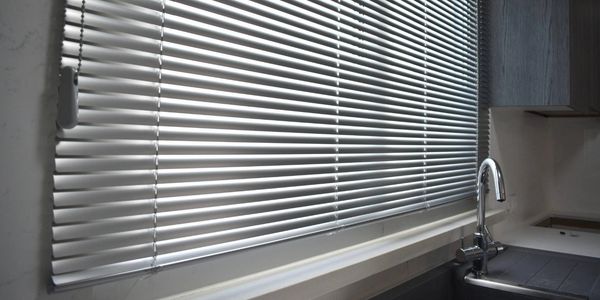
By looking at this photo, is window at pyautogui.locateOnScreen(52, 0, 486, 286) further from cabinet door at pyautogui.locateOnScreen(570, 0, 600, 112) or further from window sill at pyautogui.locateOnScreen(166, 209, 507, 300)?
cabinet door at pyautogui.locateOnScreen(570, 0, 600, 112)

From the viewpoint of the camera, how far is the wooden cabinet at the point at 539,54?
1942 mm

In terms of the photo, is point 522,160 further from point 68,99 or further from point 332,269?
point 68,99

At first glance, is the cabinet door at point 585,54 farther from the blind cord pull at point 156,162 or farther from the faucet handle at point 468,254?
the blind cord pull at point 156,162

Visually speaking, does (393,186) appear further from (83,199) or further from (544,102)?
(544,102)

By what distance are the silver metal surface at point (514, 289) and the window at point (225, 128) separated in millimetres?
447

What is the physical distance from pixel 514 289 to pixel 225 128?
4.10 ft

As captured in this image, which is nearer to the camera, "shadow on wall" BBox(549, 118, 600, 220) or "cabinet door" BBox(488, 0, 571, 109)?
"cabinet door" BBox(488, 0, 571, 109)

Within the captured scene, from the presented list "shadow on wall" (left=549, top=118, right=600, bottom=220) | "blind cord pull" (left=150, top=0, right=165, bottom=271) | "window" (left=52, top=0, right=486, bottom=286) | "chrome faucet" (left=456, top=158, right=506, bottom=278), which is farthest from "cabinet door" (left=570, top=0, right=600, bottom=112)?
"blind cord pull" (left=150, top=0, right=165, bottom=271)

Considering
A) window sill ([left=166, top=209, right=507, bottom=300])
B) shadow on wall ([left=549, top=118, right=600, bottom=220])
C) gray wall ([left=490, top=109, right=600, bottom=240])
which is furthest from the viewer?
shadow on wall ([left=549, top=118, right=600, bottom=220])

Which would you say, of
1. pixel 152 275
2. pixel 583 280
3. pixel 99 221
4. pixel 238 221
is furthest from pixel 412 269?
pixel 99 221

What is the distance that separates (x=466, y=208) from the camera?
2.00 metres

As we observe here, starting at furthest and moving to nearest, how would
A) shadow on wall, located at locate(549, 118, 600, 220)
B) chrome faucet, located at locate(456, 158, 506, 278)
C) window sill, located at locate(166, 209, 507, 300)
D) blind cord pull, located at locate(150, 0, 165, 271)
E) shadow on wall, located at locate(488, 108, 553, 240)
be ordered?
shadow on wall, located at locate(549, 118, 600, 220) → shadow on wall, located at locate(488, 108, 553, 240) → chrome faucet, located at locate(456, 158, 506, 278) → window sill, located at locate(166, 209, 507, 300) → blind cord pull, located at locate(150, 0, 165, 271)

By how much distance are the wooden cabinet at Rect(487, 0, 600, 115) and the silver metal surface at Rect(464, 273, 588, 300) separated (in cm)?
96

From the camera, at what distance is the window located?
0.63 m
